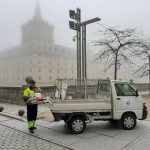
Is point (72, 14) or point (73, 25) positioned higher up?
point (72, 14)

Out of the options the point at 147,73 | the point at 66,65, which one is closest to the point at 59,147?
the point at 66,65

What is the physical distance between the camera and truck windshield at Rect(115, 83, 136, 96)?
766cm

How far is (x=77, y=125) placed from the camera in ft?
23.4

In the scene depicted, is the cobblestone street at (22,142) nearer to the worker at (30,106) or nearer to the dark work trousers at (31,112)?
the worker at (30,106)

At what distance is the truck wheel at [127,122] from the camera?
7629 mm

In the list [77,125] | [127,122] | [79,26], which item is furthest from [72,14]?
[77,125]

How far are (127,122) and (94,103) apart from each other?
1.43m

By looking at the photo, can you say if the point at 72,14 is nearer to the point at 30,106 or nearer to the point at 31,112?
the point at 30,106

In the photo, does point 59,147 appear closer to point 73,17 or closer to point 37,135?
point 37,135

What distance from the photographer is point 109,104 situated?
7434mm

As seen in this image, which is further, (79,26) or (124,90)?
(79,26)

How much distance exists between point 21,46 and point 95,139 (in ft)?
42.9

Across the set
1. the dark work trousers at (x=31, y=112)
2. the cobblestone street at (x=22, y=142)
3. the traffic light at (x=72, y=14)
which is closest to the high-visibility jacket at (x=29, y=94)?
the dark work trousers at (x=31, y=112)

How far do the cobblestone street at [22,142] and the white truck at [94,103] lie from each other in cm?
109
